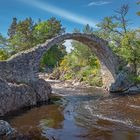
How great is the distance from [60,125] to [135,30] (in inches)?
902

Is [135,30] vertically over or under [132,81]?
over

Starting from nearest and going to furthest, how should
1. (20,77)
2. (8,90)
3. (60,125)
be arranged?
(60,125) → (8,90) → (20,77)

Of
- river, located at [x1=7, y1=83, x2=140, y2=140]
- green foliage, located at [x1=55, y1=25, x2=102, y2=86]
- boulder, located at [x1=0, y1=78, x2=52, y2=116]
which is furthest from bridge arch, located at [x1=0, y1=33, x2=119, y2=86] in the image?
green foliage, located at [x1=55, y1=25, x2=102, y2=86]

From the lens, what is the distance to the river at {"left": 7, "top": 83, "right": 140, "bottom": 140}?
1372 centimetres

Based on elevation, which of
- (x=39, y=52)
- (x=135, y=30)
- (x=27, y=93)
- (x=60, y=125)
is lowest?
(x=60, y=125)

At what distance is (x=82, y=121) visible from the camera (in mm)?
16750

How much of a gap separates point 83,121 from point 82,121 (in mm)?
56

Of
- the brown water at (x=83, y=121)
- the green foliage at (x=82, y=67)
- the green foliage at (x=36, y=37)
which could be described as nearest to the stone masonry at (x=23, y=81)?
the brown water at (x=83, y=121)

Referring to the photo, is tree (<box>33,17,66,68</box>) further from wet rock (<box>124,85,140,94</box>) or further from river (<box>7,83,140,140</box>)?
river (<box>7,83,140,140</box>)

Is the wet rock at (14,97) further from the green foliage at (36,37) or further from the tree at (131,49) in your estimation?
the green foliage at (36,37)

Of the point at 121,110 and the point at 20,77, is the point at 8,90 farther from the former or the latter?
the point at 121,110

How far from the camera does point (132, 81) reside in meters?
33.0

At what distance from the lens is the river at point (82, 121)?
13.7 meters

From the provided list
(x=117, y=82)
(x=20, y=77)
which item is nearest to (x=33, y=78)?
(x=20, y=77)
